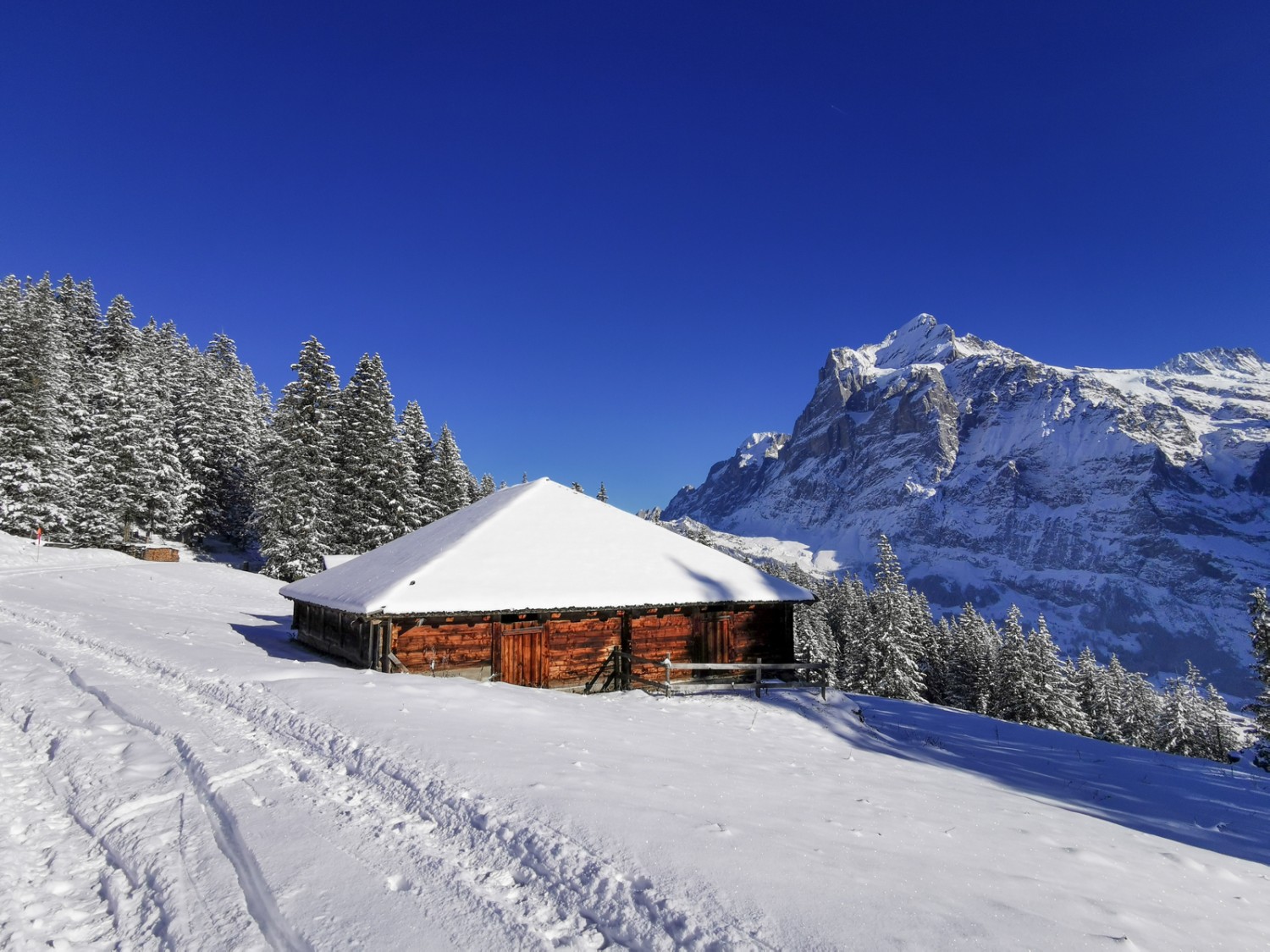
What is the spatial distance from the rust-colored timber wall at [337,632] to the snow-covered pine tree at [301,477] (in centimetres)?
1558

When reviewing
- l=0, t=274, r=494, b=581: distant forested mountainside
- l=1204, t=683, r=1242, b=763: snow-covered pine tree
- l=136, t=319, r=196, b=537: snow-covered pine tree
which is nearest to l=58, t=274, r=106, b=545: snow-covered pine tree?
l=0, t=274, r=494, b=581: distant forested mountainside

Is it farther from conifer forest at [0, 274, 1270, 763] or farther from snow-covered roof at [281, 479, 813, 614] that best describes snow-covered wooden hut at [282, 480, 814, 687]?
conifer forest at [0, 274, 1270, 763]

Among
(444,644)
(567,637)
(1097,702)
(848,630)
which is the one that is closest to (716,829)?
(444,644)

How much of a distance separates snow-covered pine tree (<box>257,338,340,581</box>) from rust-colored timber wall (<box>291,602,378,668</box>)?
1558cm

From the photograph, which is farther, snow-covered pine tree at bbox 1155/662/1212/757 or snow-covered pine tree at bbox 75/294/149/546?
snow-covered pine tree at bbox 1155/662/1212/757

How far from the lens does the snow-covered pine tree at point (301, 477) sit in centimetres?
3703

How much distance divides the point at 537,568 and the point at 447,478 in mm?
33876

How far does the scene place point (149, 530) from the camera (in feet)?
142

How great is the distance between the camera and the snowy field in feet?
14.4

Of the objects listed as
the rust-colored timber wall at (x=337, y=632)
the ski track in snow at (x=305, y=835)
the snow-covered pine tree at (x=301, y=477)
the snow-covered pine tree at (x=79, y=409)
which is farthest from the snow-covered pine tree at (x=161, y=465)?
the ski track in snow at (x=305, y=835)

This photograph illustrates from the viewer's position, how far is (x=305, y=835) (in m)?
5.72

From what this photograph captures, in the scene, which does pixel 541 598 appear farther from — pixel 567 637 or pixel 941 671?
pixel 941 671

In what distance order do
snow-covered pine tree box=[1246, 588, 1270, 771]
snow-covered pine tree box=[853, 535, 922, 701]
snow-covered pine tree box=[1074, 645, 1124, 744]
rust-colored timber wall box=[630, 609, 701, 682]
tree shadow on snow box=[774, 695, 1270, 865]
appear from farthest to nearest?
snow-covered pine tree box=[1074, 645, 1124, 744], snow-covered pine tree box=[853, 535, 922, 701], snow-covered pine tree box=[1246, 588, 1270, 771], rust-colored timber wall box=[630, 609, 701, 682], tree shadow on snow box=[774, 695, 1270, 865]

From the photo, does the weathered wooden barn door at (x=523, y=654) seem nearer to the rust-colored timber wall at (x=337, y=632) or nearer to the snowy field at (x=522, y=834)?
the rust-colored timber wall at (x=337, y=632)
